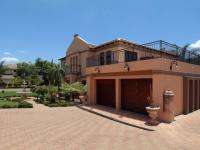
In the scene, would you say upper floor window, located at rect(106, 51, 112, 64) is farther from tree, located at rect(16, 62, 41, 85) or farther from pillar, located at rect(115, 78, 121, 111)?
tree, located at rect(16, 62, 41, 85)

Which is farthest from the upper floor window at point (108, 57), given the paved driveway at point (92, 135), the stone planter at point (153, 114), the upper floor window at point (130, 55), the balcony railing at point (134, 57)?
the stone planter at point (153, 114)

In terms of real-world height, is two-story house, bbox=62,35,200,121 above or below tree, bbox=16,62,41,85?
below

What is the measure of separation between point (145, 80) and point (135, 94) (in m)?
1.59

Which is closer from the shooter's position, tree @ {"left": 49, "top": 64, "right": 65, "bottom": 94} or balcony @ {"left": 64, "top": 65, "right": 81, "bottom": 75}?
tree @ {"left": 49, "top": 64, "right": 65, "bottom": 94}

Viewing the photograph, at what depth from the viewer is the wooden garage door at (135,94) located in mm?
13625

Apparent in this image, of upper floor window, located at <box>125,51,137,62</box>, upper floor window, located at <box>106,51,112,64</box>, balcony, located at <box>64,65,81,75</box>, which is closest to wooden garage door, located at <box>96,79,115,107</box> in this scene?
upper floor window, located at <box>125,51,137,62</box>

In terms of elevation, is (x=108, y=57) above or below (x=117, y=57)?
above

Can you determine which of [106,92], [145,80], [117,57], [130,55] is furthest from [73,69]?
[145,80]

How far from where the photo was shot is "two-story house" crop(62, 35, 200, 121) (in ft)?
38.3

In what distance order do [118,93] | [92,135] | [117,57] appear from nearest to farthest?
[92,135], [118,93], [117,57]

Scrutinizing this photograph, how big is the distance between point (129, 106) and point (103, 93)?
3670mm

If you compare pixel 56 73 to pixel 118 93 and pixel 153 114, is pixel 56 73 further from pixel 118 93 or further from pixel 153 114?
pixel 153 114

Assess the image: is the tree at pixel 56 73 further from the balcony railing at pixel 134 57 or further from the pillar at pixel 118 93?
the pillar at pixel 118 93

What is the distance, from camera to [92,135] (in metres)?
8.93
